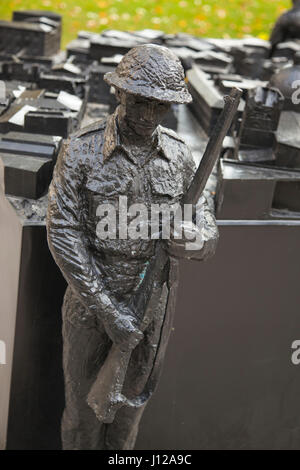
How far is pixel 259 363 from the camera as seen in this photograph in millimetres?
4520

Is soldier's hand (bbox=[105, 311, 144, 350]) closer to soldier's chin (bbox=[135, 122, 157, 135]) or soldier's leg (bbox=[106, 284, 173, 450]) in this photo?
soldier's leg (bbox=[106, 284, 173, 450])

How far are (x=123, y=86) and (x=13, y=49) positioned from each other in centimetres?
460

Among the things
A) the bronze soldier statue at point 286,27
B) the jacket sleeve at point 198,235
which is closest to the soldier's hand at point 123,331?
the jacket sleeve at point 198,235

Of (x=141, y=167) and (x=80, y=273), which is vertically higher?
(x=141, y=167)

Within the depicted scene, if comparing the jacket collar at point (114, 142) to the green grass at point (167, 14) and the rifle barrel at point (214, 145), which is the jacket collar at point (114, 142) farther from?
the green grass at point (167, 14)

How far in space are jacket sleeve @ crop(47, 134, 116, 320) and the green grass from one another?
888 cm

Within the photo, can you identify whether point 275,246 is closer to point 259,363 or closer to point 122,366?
point 259,363

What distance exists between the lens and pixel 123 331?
11.0 ft

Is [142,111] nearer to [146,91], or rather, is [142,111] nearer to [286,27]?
[146,91]

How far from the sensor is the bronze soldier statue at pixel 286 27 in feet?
27.9

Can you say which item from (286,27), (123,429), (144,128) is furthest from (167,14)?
(144,128)

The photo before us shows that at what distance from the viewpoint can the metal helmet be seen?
294 centimetres

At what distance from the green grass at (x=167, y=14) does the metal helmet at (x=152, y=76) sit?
355 inches

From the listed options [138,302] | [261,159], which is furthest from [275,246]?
[138,302]
